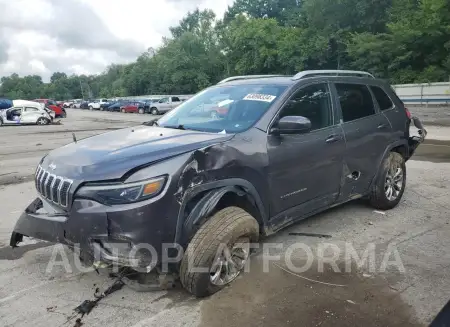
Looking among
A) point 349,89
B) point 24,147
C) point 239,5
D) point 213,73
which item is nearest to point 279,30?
point 213,73

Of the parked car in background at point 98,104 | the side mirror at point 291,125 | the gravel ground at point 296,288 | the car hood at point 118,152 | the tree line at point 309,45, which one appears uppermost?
the tree line at point 309,45

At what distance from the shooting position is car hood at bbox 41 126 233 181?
3.04m

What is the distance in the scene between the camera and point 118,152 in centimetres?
327

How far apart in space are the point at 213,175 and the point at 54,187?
1250 millimetres

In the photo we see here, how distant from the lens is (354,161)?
4.67 metres

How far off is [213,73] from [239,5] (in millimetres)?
18100

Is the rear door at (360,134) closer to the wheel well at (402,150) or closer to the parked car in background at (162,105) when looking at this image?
the wheel well at (402,150)

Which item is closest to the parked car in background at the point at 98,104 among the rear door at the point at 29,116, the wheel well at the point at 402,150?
the rear door at the point at 29,116

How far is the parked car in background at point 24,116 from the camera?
2751cm

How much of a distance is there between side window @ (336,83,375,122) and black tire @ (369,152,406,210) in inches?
27.5

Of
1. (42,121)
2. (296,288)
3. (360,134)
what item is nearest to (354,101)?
(360,134)

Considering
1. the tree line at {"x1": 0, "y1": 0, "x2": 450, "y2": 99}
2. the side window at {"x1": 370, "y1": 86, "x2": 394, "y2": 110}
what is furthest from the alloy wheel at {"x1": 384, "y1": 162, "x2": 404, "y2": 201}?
the tree line at {"x1": 0, "y1": 0, "x2": 450, "y2": 99}

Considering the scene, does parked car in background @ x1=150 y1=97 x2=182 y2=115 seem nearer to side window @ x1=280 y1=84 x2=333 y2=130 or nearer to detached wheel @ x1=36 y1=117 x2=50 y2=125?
detached wheel @ x1=36 y1=117 x2=50 y2=125

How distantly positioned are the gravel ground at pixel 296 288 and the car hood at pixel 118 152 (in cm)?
104
